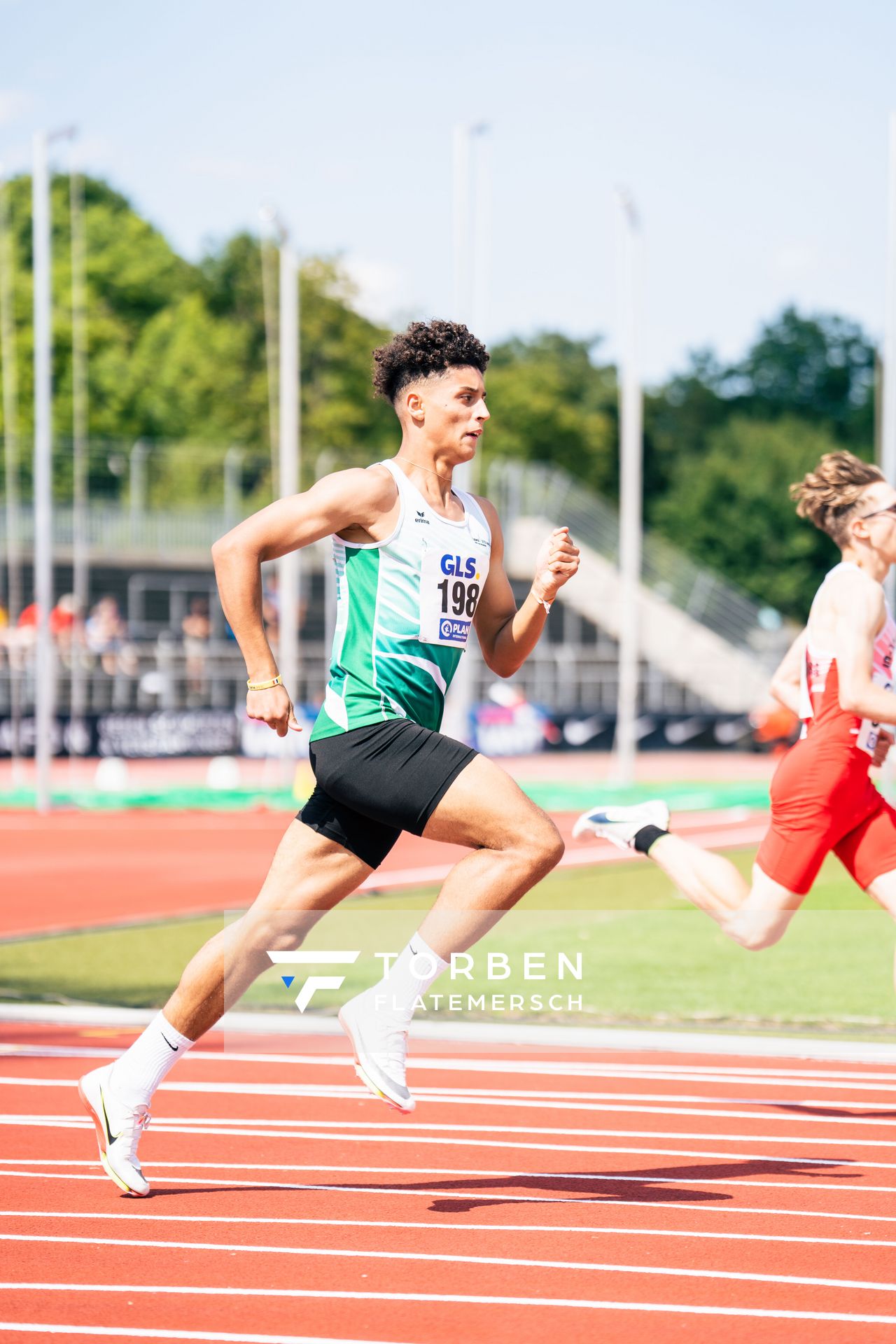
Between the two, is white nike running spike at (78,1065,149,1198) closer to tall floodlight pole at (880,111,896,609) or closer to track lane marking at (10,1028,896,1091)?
track lane marking at (10,1028,896,1091)

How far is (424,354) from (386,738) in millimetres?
1113

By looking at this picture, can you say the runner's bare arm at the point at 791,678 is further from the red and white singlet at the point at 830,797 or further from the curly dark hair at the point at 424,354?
the curly dark hair at the point at 424,354

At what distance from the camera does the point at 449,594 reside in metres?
5.18

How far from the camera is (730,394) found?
319 feet

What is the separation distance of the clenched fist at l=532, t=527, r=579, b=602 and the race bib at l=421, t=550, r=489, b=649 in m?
0.17

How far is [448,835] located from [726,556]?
7099cm

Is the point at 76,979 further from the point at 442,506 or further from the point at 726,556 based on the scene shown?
the point at 726,556

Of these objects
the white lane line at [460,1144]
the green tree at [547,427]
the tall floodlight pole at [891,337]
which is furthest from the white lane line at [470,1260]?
the green tree at [547,427]

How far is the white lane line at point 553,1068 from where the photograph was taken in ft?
23.5

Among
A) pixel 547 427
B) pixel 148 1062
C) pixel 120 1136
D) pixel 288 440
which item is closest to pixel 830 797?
pixel 148 1062

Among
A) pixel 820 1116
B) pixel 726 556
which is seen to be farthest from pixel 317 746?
pixel 726 556

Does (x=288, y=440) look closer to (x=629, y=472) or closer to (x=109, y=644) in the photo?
(x=629, y=472)

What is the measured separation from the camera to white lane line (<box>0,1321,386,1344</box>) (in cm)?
387

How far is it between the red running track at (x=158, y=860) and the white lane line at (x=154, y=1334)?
26.3ft
